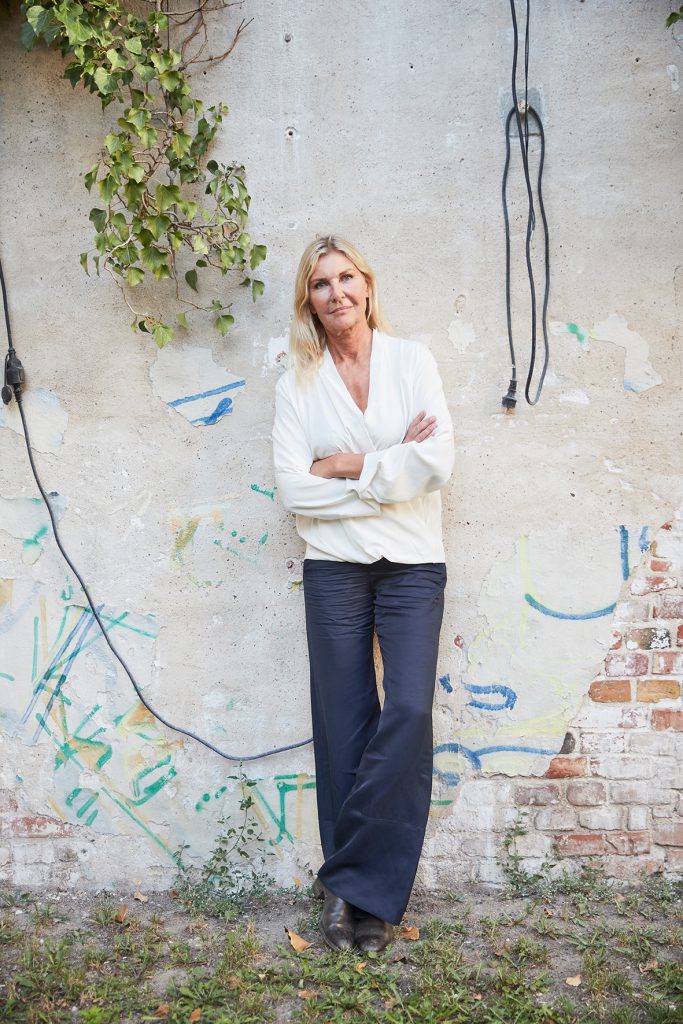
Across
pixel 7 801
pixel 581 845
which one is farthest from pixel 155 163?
pixel 581 845

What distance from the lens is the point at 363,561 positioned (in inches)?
106

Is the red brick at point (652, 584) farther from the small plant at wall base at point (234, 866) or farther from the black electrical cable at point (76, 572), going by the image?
the small plant at wall base at point (234, 866)

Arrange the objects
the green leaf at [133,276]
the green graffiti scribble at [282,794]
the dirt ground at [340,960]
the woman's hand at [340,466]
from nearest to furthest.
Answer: the dirt ground at [340,960]
the woman's hand at [340,466]
the green leaf at [133,276]
the green graffiti scribble at [282,794]

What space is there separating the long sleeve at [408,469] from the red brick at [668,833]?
143 cm

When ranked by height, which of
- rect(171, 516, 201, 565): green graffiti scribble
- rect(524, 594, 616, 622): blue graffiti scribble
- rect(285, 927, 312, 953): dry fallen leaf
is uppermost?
rect(171, 516, 201, 565): green graffiti scribble

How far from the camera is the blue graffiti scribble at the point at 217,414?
304cm

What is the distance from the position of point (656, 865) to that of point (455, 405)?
1705 millimetres

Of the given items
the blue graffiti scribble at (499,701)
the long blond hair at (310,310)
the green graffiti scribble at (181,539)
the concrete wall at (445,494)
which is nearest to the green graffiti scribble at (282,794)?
the concrete wall at (445,494)

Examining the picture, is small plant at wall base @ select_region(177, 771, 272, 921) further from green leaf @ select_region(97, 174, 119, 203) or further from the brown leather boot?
green leaf @ select_region(97, 174, 119, 203)

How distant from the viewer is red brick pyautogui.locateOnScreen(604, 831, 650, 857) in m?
2.93

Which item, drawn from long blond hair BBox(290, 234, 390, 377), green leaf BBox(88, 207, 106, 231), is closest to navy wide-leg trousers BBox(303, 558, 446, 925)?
long blond hair BBox(290, 234, 390, 377)

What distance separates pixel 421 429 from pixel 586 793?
1378mm

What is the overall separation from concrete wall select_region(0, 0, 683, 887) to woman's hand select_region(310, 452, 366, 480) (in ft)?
1.14

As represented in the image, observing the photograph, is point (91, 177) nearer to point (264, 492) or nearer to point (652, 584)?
point (264, 492)
